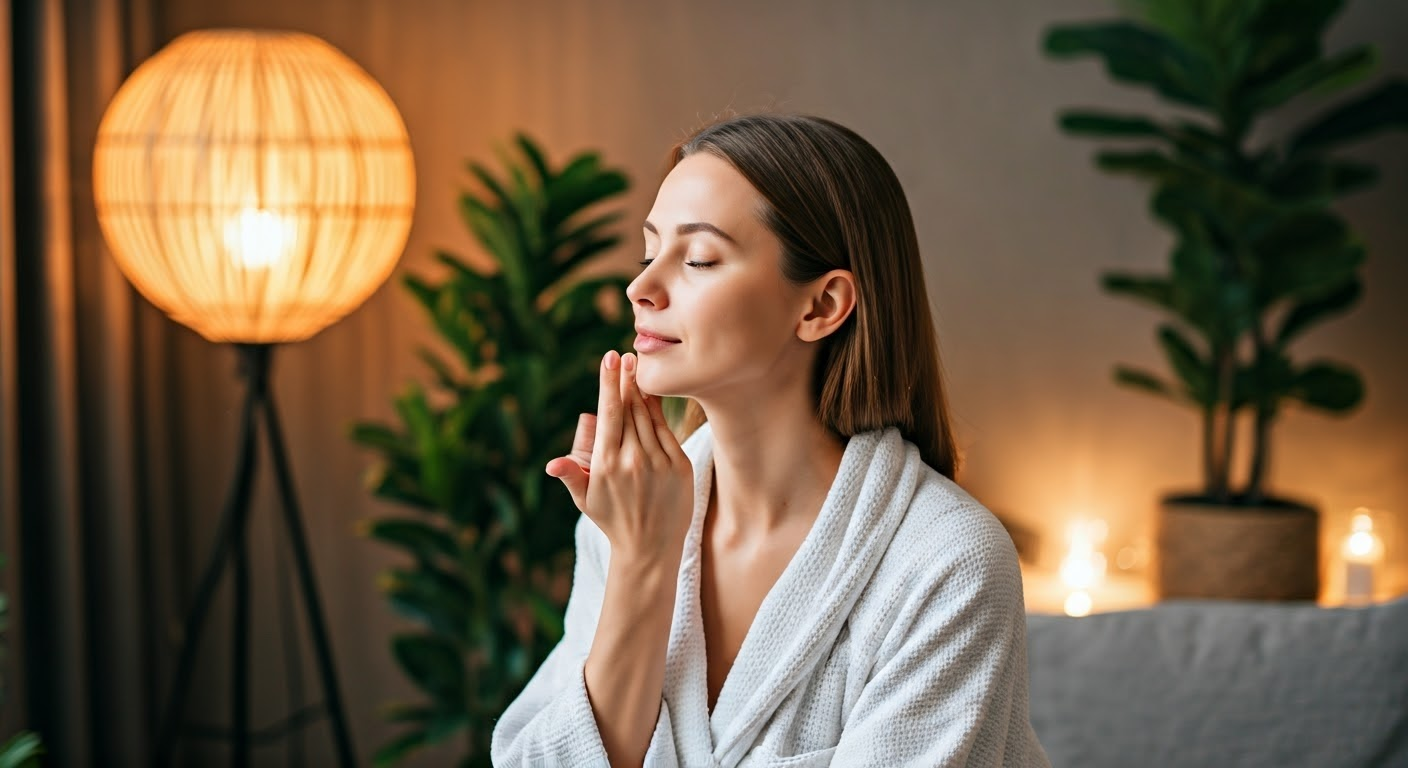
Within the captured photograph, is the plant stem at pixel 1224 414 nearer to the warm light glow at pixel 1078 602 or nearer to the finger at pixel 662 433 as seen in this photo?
the warm light glow at pixel 1078 602

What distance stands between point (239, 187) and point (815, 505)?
1.31 m

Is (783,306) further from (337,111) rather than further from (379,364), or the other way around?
(379,364)

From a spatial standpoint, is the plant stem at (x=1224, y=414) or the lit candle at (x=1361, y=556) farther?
the lit candle at (x=1361, y=556)

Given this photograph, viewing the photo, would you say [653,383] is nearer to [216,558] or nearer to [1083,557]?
[216,558]

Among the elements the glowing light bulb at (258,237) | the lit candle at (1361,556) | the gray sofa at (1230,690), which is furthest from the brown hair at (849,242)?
the lit candle at (1361,556)

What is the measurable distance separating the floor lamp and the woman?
1128 millimetres

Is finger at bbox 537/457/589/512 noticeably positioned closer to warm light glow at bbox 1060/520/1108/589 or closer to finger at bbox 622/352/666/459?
finger at bbox 622/352/666/459

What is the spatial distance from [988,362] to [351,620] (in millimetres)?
1598

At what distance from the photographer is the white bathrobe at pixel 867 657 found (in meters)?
1.25

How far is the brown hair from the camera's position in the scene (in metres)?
1.29

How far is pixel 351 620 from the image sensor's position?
3334 millimetres

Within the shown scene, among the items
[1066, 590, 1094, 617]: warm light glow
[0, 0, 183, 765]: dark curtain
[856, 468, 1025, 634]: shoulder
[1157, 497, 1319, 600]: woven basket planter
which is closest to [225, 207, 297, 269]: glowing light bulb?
[0, 0, 183, 765]: dark curtain

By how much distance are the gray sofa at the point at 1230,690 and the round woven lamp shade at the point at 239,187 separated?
4.41ft

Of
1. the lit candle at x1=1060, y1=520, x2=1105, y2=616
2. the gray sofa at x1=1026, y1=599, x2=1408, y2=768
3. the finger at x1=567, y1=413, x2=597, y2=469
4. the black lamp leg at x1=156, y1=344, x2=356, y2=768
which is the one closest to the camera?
the finger at x1=567, y1=413, x2=597, y2=469
